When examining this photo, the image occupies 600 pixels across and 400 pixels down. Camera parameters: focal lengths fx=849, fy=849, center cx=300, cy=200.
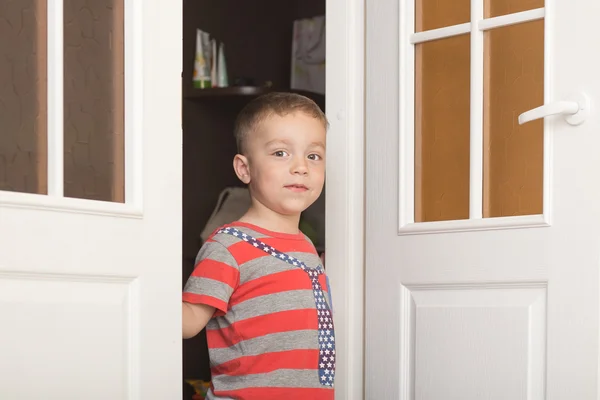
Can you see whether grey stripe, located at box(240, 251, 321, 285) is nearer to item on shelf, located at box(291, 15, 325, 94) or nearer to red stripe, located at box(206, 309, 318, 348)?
red stripe, located at box(206, 309, 318, 348)

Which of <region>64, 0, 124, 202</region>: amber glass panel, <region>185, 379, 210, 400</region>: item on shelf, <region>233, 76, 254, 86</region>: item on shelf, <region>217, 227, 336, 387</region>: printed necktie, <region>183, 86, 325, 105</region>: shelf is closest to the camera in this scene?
<region>64, 0, 124, 202</region>: amber glass panel

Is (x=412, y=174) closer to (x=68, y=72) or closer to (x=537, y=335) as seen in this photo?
(x=537, y=335)

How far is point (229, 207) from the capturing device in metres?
3.66

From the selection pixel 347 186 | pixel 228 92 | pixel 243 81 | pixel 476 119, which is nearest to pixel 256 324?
pixel 347 186

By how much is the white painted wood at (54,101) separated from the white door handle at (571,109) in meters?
0.99

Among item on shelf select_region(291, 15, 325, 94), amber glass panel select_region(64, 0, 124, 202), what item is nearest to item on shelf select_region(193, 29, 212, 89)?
item on shelf select_region(291, 15, 325, 94)

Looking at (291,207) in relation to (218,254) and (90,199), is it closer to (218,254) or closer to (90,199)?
(218,254)

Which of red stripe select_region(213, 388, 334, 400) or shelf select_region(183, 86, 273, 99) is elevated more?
shelf select_region(183, 86, 273, 99)

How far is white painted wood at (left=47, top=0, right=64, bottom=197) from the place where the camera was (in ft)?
4.99

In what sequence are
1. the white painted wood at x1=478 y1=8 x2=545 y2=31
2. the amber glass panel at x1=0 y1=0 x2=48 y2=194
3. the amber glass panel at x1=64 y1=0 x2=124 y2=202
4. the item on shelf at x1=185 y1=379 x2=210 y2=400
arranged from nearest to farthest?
the amber glass panel at x1=0 y1=0 x2=48 y2=194 < the amber glass panel at x1=64 y1=0 x2=124 y2=202 < the white painted wood at x1=478 y1=8 x2=545 y2=31 < the item on shelf at x1=185 y1=379 x2=210 y2=400

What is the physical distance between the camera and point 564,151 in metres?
1.86

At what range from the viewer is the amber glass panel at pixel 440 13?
6.84 ft

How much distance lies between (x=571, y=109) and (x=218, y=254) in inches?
33.5

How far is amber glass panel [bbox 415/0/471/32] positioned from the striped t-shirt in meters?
0.70
